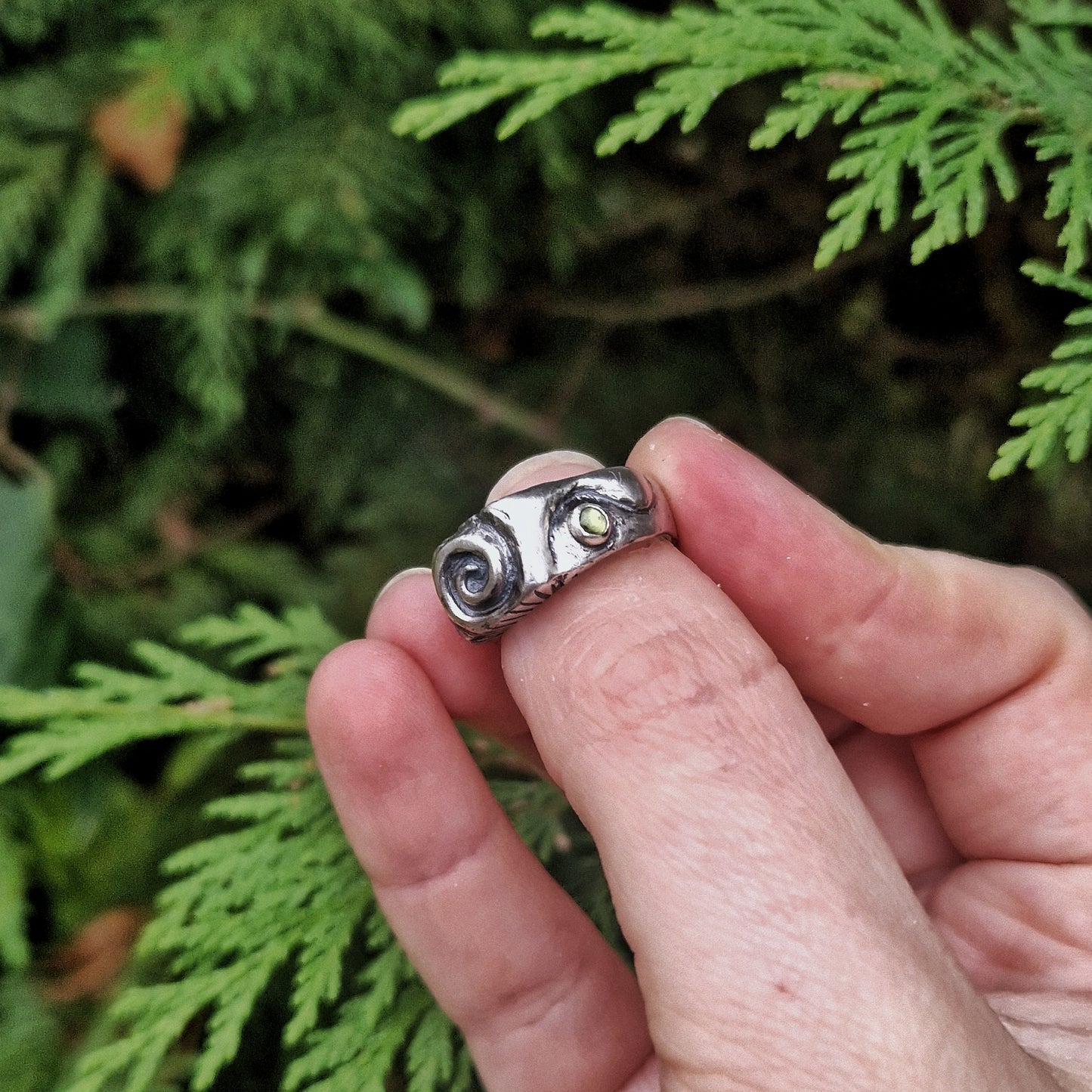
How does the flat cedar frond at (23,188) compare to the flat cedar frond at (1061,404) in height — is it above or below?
above

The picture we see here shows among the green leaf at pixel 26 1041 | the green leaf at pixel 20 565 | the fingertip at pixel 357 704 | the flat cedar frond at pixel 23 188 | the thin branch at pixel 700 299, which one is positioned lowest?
the green leaf at pixel 26 1041

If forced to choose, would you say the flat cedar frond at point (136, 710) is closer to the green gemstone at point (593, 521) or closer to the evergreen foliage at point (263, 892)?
the evergreen foliage at point (263, 892)

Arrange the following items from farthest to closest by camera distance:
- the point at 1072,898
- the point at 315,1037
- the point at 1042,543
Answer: the point at 1042,543 → the point at 315,1037 → the point at 1072,898

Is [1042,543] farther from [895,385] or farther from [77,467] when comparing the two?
[77,467]

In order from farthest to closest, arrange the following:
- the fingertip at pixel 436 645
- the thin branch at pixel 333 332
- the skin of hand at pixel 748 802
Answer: the thin branch at pixel 333 332
the fingertip at pixel 436 645
the skin of hand at pixel 748 802

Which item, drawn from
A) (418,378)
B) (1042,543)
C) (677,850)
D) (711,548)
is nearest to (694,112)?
(711,548)

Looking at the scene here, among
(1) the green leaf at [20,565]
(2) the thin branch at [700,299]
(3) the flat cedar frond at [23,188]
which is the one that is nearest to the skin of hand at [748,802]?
(1) the green leaf at [20,565]

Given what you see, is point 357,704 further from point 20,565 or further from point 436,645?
point 20,565
